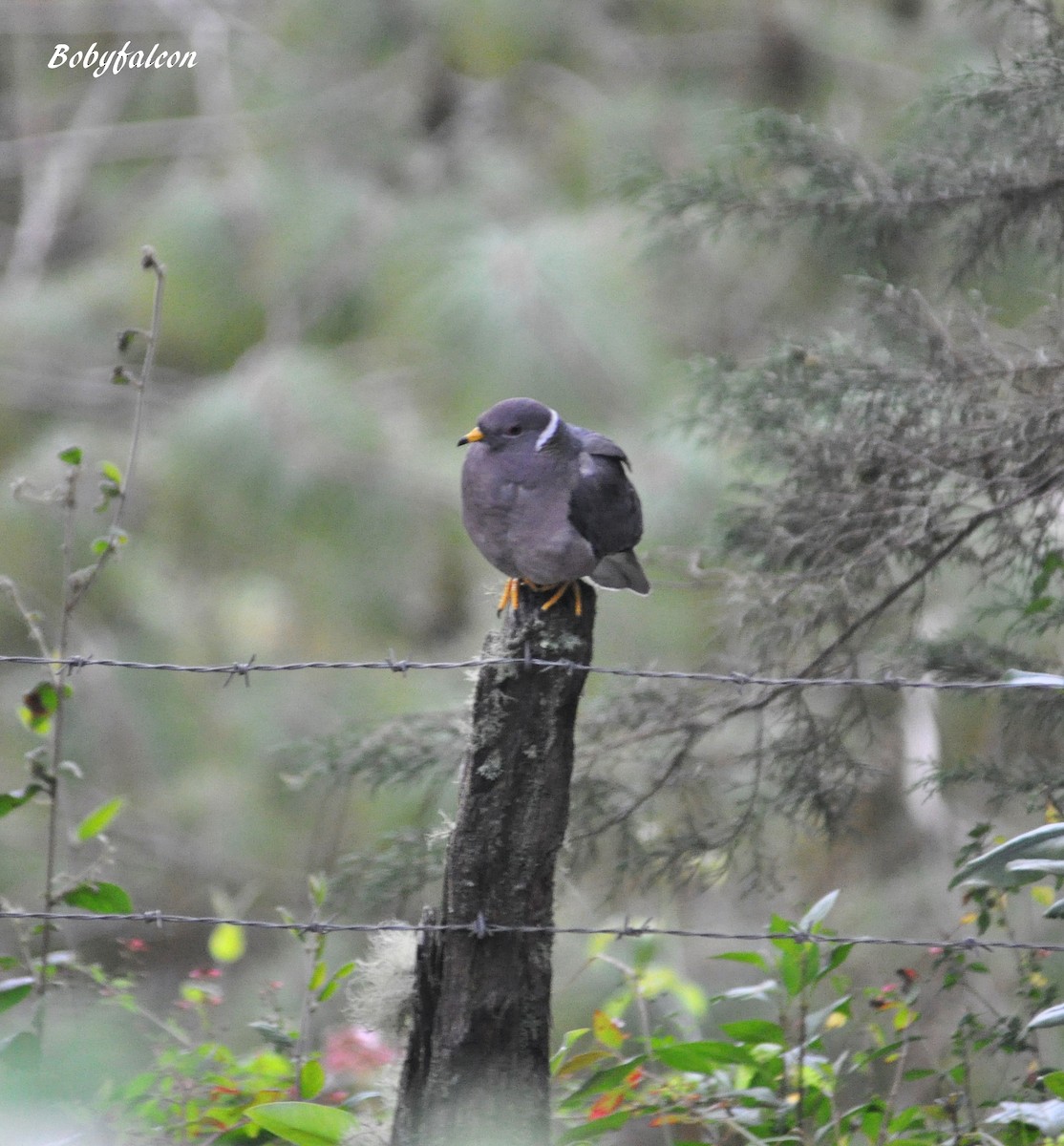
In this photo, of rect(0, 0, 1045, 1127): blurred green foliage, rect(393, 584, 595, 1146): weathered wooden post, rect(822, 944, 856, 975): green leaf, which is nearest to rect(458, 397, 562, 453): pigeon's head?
rect(393, 584, 595, 1146): weathered wooden post

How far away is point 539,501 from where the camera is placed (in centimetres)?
229

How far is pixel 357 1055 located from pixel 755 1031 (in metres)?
0.83

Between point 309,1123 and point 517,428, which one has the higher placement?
point 517,428

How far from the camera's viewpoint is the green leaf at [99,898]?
224cm

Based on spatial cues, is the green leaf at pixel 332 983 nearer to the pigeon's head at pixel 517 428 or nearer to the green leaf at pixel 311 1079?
the green leaf at pixel 311 1079

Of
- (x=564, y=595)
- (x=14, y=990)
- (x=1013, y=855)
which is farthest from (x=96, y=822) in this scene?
(x=1013, y=855)

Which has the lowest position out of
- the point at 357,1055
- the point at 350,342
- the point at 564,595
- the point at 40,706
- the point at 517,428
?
the point at 357,1055

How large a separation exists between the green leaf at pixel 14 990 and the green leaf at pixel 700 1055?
1.05m

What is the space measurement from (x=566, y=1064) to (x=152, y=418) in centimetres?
498

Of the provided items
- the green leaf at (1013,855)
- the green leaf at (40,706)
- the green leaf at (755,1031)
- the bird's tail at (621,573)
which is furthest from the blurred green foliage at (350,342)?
the green leaf at (1013,855)

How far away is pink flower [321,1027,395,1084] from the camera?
2451 mm

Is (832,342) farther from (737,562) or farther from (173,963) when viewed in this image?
(173,963)

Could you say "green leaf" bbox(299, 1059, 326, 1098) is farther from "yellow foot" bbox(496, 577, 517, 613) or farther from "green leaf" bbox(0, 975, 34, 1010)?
"yellow foot" bbox(496, 577, 517, 613)

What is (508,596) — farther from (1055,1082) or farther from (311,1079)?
(1055,1082)
